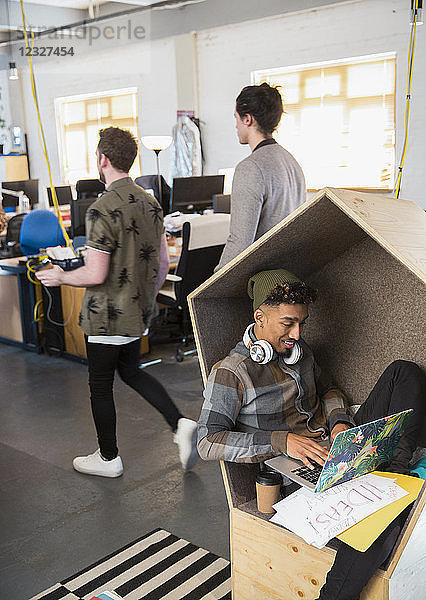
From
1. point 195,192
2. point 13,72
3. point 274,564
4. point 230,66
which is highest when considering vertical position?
point 13,72

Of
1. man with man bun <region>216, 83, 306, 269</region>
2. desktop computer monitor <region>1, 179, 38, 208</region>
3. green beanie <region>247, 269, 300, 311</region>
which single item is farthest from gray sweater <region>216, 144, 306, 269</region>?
desktop computer monitor <region>1, 179, 38, 208</region>

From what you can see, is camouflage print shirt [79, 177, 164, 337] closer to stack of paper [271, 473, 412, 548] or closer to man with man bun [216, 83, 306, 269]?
man with man bun [216, 83, 306, 269]

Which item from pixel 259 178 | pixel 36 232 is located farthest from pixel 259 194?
pixel 36 232

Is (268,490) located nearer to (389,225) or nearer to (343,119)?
(389,225)

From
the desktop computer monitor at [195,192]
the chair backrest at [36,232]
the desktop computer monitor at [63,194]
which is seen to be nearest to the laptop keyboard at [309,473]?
the chair backrest at [36,232]

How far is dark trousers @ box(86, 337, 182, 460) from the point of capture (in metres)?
2.76

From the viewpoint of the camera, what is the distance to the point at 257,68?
7.47 metres

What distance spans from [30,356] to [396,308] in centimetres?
334

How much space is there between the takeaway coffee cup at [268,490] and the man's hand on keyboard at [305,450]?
0.08m

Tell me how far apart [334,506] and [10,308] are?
385 cm

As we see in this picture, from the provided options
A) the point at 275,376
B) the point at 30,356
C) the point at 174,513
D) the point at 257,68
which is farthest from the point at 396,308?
the point at 257,68

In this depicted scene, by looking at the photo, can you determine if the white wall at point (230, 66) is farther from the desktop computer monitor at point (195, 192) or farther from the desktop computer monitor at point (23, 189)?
the desktop computer monitor at point (195, 192)

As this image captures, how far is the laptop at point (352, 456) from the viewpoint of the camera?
151 cm

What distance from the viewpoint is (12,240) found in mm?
5992
